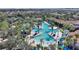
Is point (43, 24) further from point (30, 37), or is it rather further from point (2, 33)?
point (2, 33)

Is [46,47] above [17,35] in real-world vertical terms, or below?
below

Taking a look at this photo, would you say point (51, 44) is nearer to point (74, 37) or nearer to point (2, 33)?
point (74, 37)

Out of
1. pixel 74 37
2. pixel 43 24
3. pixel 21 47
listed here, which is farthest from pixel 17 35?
pixel 74 37
